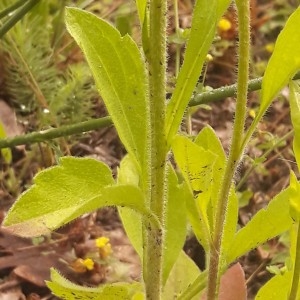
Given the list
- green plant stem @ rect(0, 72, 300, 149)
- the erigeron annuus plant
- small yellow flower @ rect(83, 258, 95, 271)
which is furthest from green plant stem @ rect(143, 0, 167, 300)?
small yellow flower @ rect(83, 258, 95, 271)

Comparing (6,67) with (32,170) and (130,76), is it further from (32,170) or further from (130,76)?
(130,76)

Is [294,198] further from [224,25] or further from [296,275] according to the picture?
[224,25]

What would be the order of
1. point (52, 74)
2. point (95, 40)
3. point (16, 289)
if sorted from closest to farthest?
→ point (95, 40)
point (16, 289)
point (52, 74)

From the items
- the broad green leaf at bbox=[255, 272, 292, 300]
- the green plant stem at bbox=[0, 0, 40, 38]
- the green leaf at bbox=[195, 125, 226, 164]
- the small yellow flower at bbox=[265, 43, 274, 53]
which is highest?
the green plant stem at bbox=[0, 0, 40, 38]

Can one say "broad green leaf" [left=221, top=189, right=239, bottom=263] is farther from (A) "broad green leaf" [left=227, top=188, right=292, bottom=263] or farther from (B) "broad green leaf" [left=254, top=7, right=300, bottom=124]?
(B) "broad green leaf" [left=254, top=7, right=300, bottom=124]

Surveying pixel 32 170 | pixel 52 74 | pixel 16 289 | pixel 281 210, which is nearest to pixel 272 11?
pixel 52 74

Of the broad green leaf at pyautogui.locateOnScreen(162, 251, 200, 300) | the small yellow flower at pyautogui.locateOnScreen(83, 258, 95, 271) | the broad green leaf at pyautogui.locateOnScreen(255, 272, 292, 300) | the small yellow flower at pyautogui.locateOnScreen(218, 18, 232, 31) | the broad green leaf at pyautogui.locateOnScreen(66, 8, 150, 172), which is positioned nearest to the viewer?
the broad green leaf at pyautogui.locateOnScreen(66, 8, 150, 172)

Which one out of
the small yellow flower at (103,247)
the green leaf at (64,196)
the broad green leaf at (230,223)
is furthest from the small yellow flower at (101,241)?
the green leaf at (64,196)
